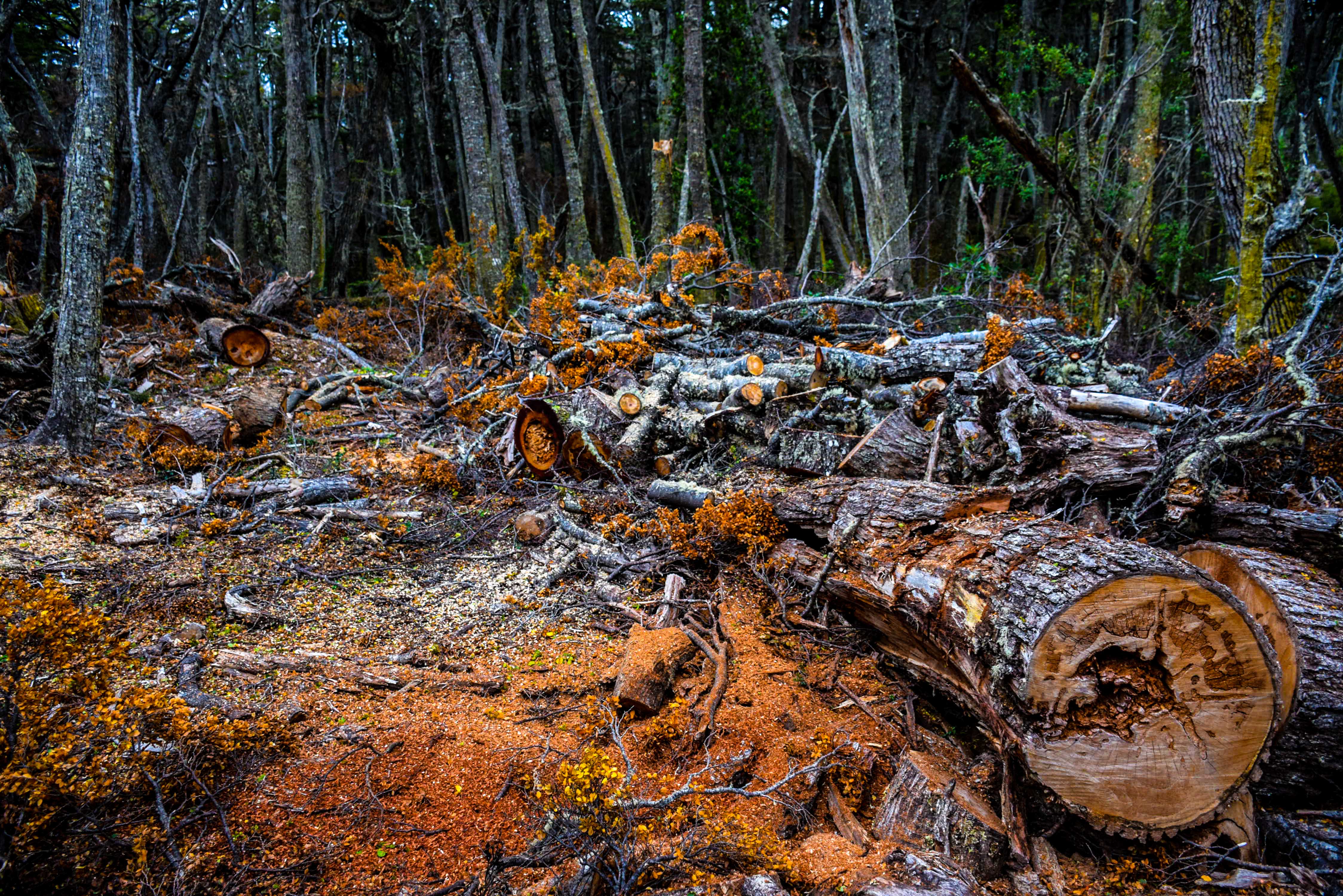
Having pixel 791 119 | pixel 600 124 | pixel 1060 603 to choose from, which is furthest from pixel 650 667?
pixel 791 119

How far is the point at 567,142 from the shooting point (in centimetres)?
1245

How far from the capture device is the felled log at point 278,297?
10.8 meters

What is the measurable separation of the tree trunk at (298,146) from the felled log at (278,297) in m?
Result: 2.14

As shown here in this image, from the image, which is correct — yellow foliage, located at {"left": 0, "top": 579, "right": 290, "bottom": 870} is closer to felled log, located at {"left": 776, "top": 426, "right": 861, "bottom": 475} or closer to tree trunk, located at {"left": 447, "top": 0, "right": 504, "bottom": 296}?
felled log, located at {"left": 776, "top": 426, "right": 861, "bottom": 475}

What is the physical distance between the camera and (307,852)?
2.26 metres

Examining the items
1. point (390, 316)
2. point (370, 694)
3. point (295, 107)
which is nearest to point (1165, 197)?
point (370, 694)

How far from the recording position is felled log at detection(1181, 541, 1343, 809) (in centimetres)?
238

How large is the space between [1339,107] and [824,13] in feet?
43.9

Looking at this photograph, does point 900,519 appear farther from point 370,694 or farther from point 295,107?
point 295,107

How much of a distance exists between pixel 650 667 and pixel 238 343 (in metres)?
8.92

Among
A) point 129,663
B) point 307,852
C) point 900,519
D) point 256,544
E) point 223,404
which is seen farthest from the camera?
point 223,404

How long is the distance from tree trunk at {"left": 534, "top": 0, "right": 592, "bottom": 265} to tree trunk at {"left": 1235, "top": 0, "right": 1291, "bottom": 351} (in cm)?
963

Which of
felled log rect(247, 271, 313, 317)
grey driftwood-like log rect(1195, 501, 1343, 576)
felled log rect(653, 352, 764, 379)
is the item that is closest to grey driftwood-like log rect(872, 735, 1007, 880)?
grey driftwood-like log rect(1195, 501, 1343, 576)

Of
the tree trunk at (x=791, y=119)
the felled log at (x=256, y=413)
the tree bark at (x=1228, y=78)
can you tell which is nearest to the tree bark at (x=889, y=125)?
the tree trunk at (x=791, y=119)
